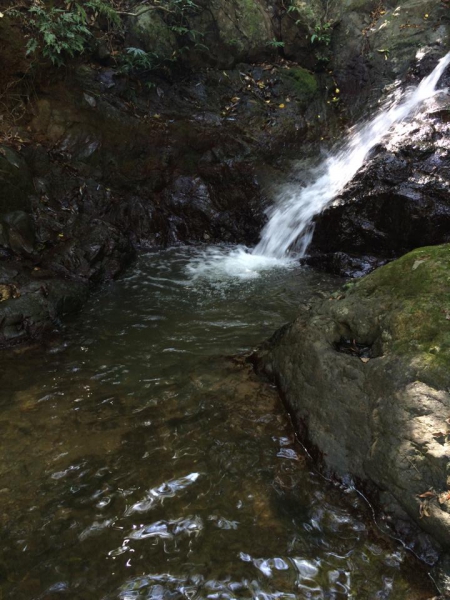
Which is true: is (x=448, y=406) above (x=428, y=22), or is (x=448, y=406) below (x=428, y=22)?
below

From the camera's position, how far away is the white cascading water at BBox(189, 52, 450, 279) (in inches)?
291

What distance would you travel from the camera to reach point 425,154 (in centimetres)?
669

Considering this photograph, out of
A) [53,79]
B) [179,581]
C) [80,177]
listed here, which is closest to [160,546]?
[179,581]

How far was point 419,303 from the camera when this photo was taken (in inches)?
122

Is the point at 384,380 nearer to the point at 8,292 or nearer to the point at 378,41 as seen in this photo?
the point at 8,292

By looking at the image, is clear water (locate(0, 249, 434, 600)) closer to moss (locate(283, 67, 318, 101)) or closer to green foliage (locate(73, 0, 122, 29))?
green foliage (locate(73, 0, 122, 29))

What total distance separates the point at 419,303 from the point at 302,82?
8.62m

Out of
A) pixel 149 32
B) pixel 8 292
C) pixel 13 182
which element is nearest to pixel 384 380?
pixel 8 292

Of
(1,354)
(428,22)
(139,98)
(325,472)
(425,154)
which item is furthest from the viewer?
(428,22)

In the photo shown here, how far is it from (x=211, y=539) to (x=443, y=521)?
1.28 meters

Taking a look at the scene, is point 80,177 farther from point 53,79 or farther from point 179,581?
point 179,581

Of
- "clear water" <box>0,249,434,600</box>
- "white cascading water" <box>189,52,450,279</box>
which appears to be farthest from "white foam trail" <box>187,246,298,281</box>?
"clear water" <box>0,249,434,600</box>

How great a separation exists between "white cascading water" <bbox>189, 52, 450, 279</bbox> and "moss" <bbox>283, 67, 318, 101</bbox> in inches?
64.4

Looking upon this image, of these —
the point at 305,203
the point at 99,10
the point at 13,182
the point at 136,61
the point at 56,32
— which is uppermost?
the point at 99,10
